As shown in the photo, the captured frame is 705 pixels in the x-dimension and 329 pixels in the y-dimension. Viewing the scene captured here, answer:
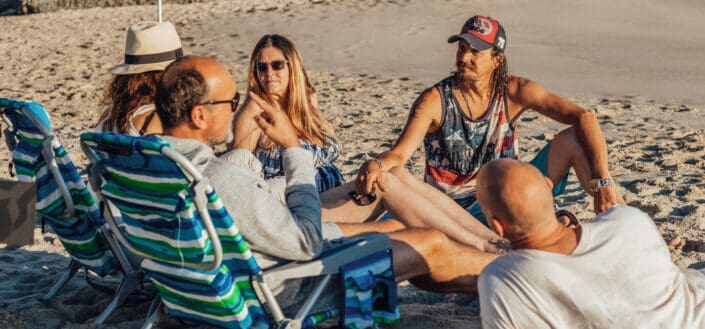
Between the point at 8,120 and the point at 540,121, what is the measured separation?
5284 millimetres

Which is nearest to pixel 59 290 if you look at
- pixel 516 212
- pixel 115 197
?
pixel 115 197

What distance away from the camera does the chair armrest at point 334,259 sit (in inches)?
142

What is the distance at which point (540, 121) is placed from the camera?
8.49 meters

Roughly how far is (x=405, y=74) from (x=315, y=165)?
268 inches

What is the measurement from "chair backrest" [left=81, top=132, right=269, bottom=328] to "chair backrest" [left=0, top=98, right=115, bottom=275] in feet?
1.21

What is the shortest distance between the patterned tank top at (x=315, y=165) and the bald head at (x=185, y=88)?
1402 millimetres

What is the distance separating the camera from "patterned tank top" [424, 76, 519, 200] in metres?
5.08

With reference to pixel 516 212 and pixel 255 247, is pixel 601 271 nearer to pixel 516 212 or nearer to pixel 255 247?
pixel 516 212

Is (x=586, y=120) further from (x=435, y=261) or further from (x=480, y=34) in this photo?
(x=435, y=261)

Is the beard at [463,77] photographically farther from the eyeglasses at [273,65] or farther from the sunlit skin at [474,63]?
the eyeglasses at [273,65]

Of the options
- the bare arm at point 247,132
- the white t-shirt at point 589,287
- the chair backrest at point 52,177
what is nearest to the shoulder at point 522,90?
the bare arm at point 247,132

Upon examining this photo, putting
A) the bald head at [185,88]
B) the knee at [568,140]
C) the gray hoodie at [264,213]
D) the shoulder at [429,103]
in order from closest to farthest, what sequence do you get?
the gray hoodie at [264,213] → the bald head at [185,88] → the knee at [568,140] → the shoulder at [429,103]

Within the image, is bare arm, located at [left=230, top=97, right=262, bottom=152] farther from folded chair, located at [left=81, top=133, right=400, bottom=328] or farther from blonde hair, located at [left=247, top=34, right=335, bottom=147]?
folded chair, located at [left=81, top=133, right=400, bottom=328]

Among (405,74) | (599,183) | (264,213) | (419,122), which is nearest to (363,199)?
(419,122)
